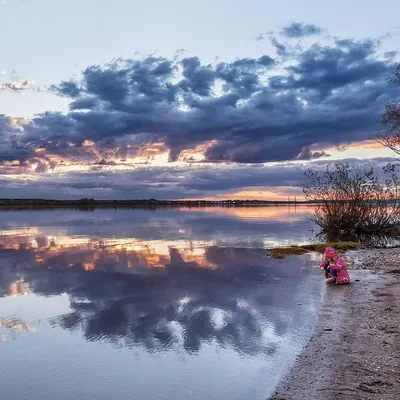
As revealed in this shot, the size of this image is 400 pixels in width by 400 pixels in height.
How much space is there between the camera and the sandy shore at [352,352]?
5926 millimetres

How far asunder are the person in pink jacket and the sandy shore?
91cm

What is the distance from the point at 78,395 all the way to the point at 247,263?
12.9 m

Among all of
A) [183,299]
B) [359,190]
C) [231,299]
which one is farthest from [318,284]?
[359,190]

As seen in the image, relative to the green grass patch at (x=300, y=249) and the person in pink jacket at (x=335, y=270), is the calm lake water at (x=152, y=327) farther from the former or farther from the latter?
the green grass patch at (x=300, y=249)

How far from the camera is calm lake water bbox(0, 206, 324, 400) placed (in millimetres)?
6523

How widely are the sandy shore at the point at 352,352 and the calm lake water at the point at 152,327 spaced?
35 cm

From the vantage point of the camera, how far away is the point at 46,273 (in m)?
16.0

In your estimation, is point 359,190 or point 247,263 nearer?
point 247,263

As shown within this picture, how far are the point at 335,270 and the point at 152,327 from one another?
690cm

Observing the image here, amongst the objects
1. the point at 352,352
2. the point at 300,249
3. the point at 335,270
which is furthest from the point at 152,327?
the point at 300,249

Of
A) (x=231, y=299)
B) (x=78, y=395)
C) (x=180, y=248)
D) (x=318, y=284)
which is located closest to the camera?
(x=78, y=395)

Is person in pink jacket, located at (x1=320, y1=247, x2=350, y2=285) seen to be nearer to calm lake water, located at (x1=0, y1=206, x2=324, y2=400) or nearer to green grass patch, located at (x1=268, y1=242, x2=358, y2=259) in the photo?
calm lake water, located at (x1=0, y1=206, x2=324, y2=400)

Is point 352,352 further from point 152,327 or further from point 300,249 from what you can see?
point 300,249

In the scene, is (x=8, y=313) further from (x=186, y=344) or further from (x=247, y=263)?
(x=247, y=263)
